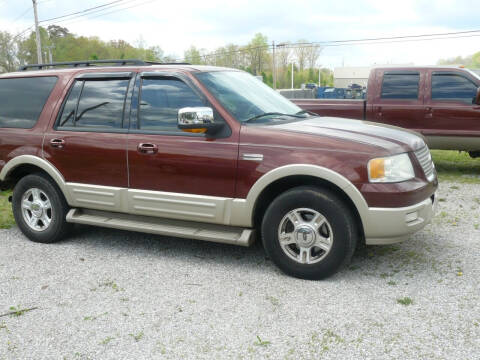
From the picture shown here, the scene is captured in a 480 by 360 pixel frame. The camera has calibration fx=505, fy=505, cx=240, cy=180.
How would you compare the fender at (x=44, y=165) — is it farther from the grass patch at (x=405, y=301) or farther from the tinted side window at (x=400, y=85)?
the tinted side window at (x=400, y=85)

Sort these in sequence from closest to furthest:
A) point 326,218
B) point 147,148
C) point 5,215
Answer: point 326,218 → point 147,148 → point 5,215

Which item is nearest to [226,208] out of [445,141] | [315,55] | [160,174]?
[160,174]

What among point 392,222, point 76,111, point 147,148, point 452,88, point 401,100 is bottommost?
point 392,222

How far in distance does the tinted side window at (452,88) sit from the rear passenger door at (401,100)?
0.25m

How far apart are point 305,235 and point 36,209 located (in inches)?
123

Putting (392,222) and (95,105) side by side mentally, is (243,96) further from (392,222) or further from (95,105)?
(392,222)

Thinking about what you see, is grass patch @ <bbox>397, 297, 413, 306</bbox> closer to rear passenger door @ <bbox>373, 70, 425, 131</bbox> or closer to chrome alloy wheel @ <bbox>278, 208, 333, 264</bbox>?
chrome alloy wheel @ <bbox>278, 208, 333, 264</bbox>

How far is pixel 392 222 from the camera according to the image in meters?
4.09

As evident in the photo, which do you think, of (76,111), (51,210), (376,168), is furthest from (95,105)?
(376,168)

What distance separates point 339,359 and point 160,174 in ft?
7.93

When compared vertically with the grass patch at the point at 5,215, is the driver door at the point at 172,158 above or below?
above

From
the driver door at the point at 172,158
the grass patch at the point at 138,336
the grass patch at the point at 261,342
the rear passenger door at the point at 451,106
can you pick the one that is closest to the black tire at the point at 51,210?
Result: the driver door at the point at 172,158

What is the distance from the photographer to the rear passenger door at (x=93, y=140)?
16.4 ft

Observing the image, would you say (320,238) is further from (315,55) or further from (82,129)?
(315,55)
